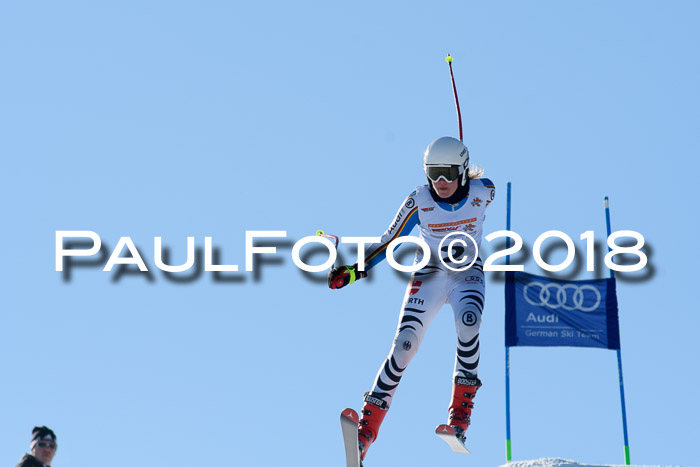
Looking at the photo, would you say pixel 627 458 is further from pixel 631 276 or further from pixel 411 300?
pixel 411 300

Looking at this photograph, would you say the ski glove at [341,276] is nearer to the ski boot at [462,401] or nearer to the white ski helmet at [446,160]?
the white ski helmet at [446,160]

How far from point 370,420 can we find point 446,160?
3.18 m

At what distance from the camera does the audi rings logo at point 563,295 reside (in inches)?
873

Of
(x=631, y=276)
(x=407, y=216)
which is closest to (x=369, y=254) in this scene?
(x=407, y=216)

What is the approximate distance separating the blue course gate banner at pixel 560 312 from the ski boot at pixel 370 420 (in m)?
4.72

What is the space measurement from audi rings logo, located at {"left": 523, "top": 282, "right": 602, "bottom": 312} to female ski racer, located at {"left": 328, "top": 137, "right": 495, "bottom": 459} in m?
4.55

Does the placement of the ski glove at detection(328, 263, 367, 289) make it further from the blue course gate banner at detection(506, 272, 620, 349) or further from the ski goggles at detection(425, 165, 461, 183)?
the blue course gate banner at detection(506, 272, 620, 349)

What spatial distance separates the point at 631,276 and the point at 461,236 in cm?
377

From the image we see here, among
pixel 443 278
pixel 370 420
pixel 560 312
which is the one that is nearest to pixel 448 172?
pixel 443 278

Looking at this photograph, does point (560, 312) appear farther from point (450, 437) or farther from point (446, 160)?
point (450, 437)

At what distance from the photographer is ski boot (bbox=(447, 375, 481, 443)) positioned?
17.4m

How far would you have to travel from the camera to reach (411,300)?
1766 cm

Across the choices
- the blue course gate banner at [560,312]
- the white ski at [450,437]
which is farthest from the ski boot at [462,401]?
the blue course gate banner at [560,312]

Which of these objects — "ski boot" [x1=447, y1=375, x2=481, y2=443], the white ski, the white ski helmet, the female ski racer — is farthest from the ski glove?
the white ski
